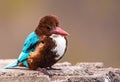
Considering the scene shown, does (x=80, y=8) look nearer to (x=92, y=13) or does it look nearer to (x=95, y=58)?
(x=92, y=13)

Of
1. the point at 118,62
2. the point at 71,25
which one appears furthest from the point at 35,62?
the point at 71,25

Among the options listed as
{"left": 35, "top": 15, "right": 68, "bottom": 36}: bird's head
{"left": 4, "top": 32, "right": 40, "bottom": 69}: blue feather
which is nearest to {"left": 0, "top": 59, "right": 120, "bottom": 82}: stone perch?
{"left": 4, "top": 32, "right": 40, "bottom": 69}: blue feather

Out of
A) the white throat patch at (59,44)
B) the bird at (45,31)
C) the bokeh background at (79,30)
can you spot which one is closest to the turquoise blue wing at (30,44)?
the bird at (45,31)

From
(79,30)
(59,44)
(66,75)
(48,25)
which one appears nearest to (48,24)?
(48,25)

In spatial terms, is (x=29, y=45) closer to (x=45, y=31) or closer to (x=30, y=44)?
(x=30, y=44)

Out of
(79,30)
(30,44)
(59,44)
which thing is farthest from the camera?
(79,30)

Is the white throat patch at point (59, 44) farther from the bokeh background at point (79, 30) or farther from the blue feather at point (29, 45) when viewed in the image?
the bokeh background at point (79, 30)

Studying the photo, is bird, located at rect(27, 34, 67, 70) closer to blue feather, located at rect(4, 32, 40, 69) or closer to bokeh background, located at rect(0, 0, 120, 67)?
blue feather, located at rect(4, 32, 40, 69)
